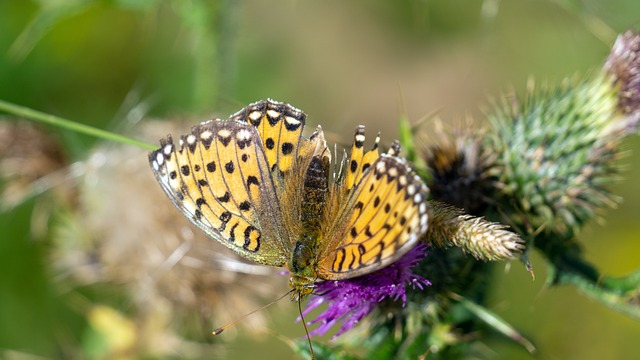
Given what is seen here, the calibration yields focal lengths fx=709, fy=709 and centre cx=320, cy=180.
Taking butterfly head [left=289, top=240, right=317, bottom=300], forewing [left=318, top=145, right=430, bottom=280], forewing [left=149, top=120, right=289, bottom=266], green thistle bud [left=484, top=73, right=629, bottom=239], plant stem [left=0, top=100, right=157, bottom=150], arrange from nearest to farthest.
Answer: forewing [left=318, top=145, right=430, bottom=280] → butterfly head [left=289, top=240, right=317, bottom=300] → forewing [left=149, top=120, right=289, bottom=266] → plant stem [left=0, top=100, right=157, bottom=150] → green thistle bud [left=484, top=73, right=629, bottom=239]

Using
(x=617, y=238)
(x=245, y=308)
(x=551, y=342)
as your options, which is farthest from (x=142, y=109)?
(x=617, y=238)

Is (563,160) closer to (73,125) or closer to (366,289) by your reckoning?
Result: (366,289)

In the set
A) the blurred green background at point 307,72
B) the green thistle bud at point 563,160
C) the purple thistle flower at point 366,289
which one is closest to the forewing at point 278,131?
the purple thistle flower at point 366,289

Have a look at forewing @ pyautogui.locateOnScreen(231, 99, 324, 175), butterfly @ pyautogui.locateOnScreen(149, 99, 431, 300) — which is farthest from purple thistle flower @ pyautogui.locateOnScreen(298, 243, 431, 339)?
forewing @ pyautogui.locateOnScreen(231, 99, 324, 175)

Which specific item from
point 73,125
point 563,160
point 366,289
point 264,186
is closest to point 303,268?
point 366,289

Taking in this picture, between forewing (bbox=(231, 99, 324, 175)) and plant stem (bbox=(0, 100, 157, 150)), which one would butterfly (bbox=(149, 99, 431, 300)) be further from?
plant stem (bbox=(0, 100, 157, 150))
